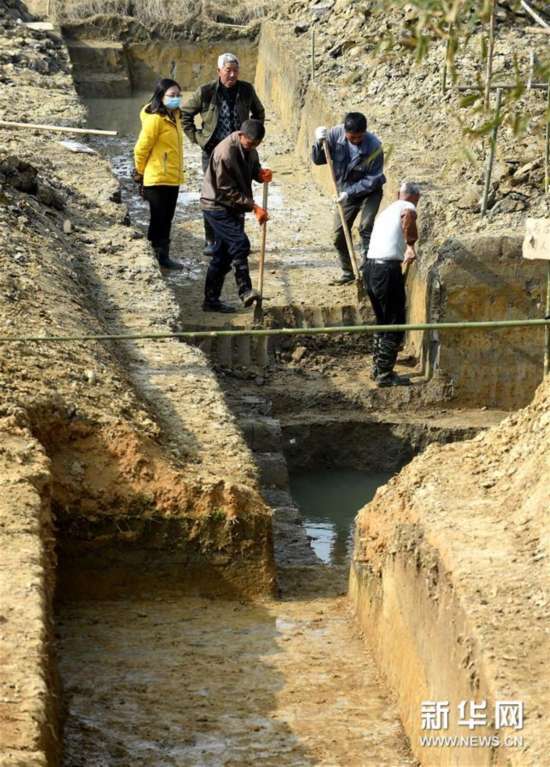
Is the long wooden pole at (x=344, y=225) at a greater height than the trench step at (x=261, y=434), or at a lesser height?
greater

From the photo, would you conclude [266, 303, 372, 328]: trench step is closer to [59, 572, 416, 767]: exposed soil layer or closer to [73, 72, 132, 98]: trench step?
[59, 572, 416, 767]: exposed soil layer

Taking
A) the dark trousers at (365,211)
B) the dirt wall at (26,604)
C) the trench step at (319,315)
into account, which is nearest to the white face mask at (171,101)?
the dark trousers at (365,211)

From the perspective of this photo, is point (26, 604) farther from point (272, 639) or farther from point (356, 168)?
point (356, 168)

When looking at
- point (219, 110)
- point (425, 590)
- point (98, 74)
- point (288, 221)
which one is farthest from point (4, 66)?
point (425, 590)

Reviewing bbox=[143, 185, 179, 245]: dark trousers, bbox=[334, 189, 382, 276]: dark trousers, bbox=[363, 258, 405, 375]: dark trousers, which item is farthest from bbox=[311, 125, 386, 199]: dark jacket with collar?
bbox=[143, 185, 179, 245]: dark trousers

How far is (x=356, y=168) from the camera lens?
1307cm

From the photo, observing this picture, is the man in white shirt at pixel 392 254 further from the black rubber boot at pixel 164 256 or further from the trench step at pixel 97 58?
the trench step at pixel 97 58

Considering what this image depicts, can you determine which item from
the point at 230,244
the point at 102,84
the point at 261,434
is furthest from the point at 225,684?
the point at 102,84

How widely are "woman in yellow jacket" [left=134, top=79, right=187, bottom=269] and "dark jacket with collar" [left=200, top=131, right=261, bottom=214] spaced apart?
0.76 metres

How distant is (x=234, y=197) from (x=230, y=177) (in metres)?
0.17

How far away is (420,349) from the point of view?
512 inches

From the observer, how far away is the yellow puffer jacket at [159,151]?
42.7 ft

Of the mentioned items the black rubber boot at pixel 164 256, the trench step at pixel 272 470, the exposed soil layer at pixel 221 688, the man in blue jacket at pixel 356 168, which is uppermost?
the man in blue jacket at pixel 356 168

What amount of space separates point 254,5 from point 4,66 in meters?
6.60
